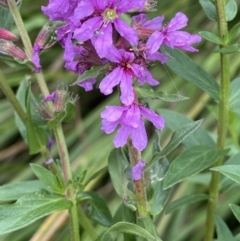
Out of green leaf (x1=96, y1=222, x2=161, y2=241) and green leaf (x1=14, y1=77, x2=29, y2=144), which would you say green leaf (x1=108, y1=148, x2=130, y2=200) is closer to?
green leaf (x1=96, y1=222, x2=161, y2=241)

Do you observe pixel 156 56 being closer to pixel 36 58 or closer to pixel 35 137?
pixel 36 58

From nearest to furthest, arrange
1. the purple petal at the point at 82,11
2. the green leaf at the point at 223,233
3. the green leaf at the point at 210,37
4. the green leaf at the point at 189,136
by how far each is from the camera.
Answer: the purple petal at the point at 82,11 < the green leaf at the point at 210,37 < the green leaf at the point at 223,233 < the green leaf at the point at 189,136

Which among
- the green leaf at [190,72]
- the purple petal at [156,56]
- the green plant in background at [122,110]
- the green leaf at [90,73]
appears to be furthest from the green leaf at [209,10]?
the green leaf at [90,73]

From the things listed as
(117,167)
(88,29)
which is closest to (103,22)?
(88,29)

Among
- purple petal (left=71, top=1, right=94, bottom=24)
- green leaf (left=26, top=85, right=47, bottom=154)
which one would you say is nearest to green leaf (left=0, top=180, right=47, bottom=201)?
green leaf (left=26, top=85, right=47, bottom=154)

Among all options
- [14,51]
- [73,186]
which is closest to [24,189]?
[73,186]

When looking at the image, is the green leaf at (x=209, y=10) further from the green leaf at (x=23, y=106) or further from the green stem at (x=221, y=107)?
the green leaf at (x=23, y=106)
